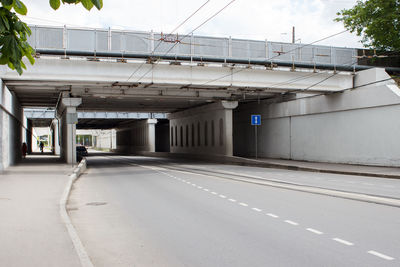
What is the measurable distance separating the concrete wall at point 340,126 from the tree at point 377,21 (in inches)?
245

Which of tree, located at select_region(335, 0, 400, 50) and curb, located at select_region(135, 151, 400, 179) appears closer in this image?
curb, located at select_region(135, 151, 400, 179)

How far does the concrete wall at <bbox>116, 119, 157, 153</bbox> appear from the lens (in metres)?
64.9

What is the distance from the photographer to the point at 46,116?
63.7 meters

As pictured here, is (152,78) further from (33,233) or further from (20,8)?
(20,8)

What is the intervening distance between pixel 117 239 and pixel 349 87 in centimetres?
2609

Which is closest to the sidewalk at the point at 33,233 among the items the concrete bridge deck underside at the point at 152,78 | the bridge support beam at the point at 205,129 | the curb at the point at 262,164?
the concrete bridge deck underside at the point at 152,78

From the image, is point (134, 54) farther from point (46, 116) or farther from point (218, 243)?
point (46, 116)

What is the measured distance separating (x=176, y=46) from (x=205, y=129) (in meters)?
19.2

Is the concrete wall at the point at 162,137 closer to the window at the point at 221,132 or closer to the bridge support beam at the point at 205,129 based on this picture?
the bridge support beam at the point at 205,129

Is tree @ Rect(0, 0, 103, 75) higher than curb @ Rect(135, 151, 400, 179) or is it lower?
higher

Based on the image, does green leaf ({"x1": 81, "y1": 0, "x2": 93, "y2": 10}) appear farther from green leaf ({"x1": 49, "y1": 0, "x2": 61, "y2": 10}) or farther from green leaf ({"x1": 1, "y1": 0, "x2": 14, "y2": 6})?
green leaf ({"x1": 1, "y1": 0, "x2": 14, "y2": 6})

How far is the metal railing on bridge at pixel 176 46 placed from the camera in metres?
24.9

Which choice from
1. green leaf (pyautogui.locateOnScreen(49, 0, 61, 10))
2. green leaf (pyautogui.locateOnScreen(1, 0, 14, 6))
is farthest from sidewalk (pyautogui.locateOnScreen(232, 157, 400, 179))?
green leaf (pyautogui.locateOnScreen(1, 0, 14, 6))

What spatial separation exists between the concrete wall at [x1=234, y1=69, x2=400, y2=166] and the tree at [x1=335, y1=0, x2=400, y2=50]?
623cm
